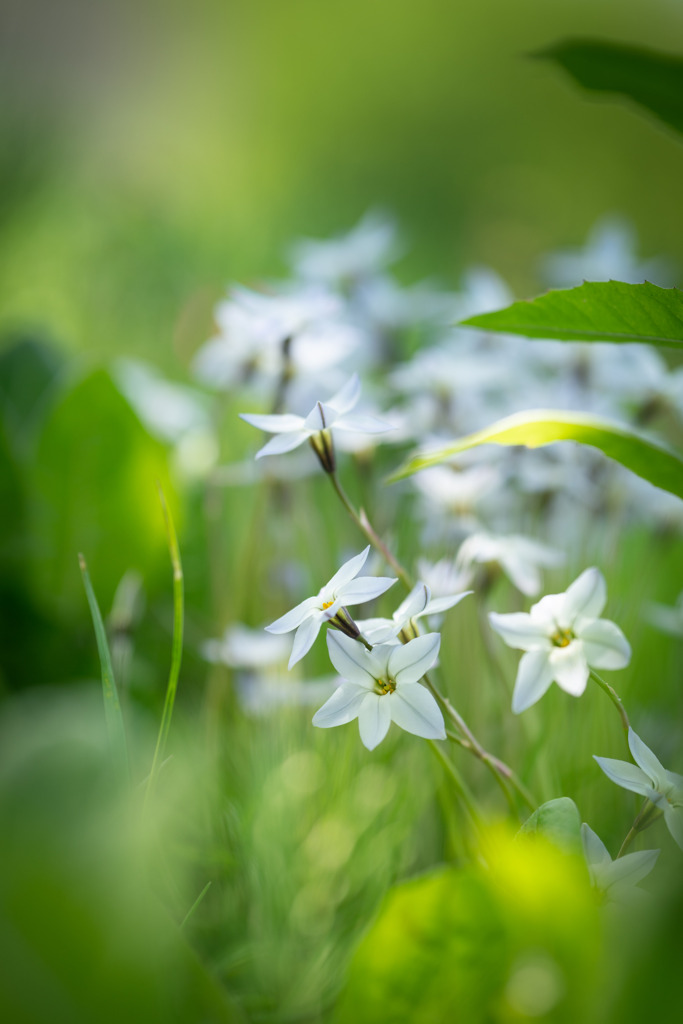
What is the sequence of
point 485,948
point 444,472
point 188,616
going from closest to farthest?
Answer: point 485,948 → point 444,472 → point 188,616

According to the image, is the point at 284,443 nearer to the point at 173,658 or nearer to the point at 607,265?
the point at 173,658

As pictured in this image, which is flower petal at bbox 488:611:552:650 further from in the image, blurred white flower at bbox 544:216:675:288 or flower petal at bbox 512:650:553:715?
blurred white flower at bbox 544:216:675:288

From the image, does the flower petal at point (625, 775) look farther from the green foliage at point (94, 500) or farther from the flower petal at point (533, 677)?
the green foliage at point (94, 500)

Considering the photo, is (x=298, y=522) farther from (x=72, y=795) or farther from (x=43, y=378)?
(x=72, y=795)

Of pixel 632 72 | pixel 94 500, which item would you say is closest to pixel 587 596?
pixel 632 72

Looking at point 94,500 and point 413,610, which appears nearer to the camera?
point 413,610

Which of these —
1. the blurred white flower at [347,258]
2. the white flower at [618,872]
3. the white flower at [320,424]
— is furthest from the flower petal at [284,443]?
the blurred white flower at [347,258]

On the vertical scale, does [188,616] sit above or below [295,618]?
below
